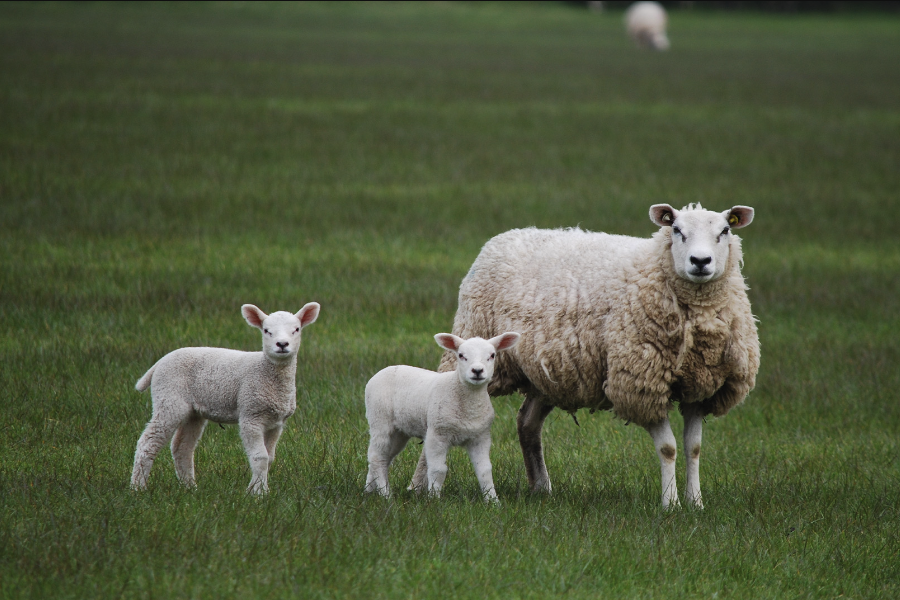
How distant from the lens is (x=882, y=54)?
4572 centimetres

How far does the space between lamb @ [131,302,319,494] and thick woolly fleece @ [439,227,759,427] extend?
1.22 meters

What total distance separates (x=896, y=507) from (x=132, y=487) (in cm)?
425

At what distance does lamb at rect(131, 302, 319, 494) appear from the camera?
5246mm

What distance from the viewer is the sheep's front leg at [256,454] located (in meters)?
5.24

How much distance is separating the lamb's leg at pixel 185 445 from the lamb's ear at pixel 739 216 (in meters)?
3.10

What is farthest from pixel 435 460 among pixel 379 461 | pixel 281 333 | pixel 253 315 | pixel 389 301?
pixel 389 301

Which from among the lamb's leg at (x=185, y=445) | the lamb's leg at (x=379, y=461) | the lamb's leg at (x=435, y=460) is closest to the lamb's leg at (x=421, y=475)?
the lamb's leg at (x=379, y=461)

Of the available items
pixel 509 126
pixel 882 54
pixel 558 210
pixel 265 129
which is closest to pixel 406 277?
pixel 558 210

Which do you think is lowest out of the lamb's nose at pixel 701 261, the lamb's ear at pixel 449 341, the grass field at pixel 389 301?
the grass field at pixel 389 301

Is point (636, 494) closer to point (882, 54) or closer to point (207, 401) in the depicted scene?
point (207, 401)

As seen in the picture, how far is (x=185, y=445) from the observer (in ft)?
18.5

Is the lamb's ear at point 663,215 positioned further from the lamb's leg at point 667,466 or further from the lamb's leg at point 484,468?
the lamb's leg at point 484,468

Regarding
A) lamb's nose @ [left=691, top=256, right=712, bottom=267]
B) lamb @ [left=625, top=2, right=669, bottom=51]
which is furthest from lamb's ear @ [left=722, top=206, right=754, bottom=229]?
lamb @ [left=625, top=2, right=669, bottom=51]

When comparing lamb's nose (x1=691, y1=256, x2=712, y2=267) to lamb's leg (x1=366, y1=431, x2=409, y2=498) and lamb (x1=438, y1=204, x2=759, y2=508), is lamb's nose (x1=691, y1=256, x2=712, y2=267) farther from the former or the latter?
lamb's leg (x1=366, y1=431, x2=409, y2=498)
